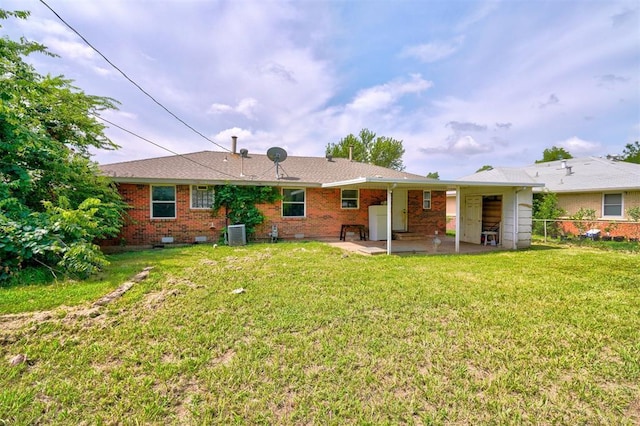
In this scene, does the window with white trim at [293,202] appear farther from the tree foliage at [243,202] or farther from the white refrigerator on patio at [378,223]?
the white refrigerator on patio at [378,223]

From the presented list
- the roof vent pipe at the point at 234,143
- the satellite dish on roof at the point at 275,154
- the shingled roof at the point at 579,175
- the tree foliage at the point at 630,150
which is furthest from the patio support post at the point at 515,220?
the tree foliage at the point at 630,150

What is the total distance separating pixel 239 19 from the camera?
805 centimetres

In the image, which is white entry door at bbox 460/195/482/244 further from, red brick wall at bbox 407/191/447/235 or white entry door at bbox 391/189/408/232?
white entry door at bbox 391/189/408/232

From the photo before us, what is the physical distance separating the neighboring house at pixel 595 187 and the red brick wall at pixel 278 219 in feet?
19.5

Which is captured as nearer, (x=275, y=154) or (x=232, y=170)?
(x=232, y=170)

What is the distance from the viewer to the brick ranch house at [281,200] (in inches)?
414

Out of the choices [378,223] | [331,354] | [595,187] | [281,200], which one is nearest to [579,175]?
[595,187]

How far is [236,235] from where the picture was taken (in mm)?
10680

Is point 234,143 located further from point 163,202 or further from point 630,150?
point 630,150

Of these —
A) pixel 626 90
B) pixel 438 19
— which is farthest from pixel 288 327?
pixel 626 90

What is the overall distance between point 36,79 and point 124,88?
2.38 metres

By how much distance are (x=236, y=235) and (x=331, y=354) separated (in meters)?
8.25

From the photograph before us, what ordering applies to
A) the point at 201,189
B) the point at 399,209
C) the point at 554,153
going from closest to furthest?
the point at 201,189
the point at 399,209
the point at 554,153

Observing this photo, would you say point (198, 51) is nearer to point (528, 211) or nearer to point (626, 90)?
point (528, 211)
